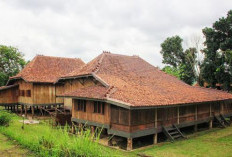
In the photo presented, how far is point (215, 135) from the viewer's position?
1747 centimetres

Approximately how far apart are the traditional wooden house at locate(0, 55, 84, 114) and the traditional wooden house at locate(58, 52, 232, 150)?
5.32 meters

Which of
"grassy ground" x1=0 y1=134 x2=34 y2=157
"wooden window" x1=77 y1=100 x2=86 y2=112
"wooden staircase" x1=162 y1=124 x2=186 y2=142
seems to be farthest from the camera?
"wooden window" x1=77 y1=100 x2=86 y2=112

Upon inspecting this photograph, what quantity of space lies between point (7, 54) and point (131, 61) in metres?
24.4

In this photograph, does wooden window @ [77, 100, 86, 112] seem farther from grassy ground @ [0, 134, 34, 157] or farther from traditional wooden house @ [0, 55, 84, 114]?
traditional wooden house @ [0, 55, 84, 114]

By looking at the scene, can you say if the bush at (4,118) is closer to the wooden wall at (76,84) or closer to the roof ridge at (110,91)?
the wooden wall at (76,84)

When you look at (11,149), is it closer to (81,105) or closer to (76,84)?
(81,105)

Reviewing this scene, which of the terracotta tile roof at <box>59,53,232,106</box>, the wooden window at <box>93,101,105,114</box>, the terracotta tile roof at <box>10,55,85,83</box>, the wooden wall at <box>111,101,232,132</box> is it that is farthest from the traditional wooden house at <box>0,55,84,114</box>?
the wooden wall at <box>111,101,232,132</box>

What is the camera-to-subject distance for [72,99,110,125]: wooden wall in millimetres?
14833

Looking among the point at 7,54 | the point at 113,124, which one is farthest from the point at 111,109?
the point at 7,54

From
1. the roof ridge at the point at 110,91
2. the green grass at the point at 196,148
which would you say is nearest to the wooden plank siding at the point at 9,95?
the roof ridge at the point at 110,91

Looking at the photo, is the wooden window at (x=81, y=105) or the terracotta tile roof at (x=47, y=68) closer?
the wooden window at (x=81, y=105)

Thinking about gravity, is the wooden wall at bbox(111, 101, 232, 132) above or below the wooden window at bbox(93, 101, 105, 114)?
below

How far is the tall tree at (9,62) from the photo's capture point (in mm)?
37219

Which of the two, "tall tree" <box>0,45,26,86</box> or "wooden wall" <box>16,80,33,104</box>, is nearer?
"wooden wall" <box>16,80,33,104</box>
